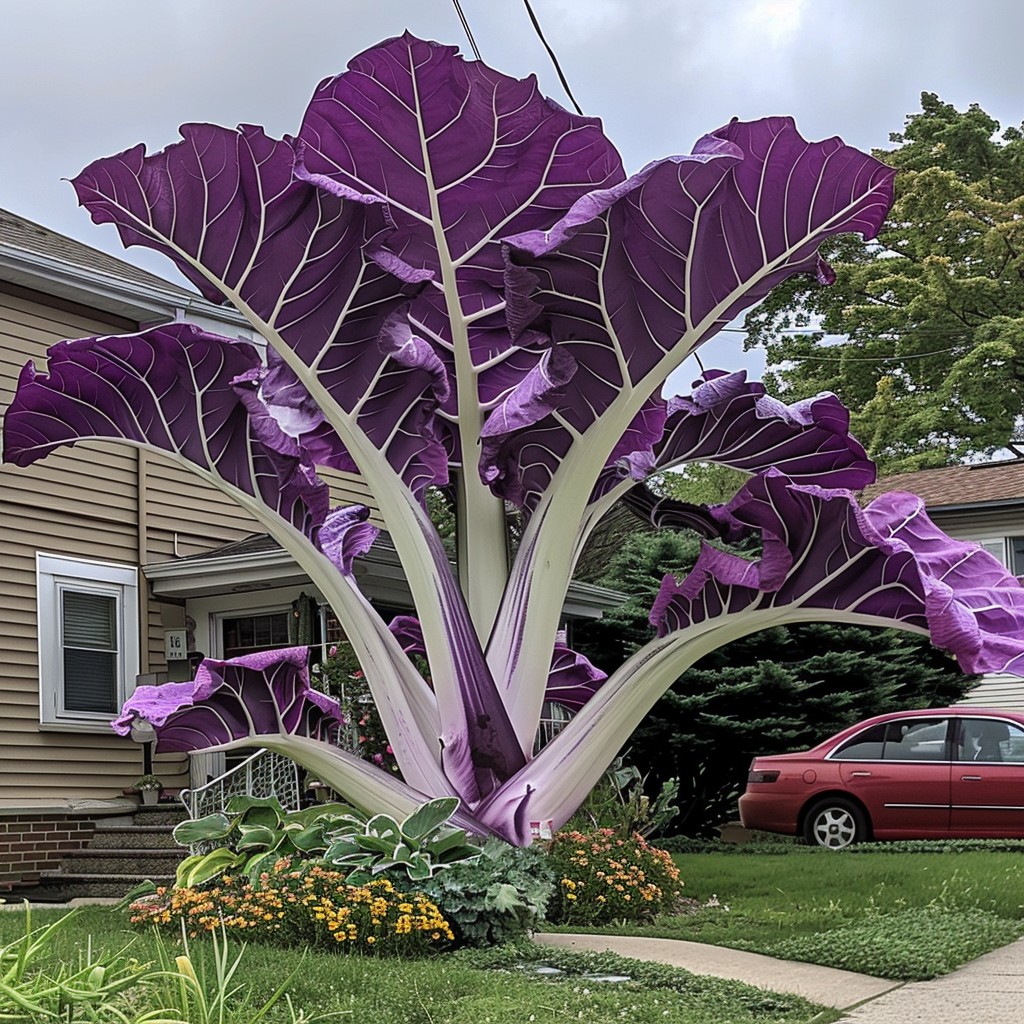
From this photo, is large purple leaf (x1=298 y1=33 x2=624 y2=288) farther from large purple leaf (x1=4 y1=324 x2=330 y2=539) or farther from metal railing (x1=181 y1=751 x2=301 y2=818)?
metal railing (x1=181 y1=751 x2=301 y2=818)

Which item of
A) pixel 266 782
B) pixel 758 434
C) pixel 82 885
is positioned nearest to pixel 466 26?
pixel 758 434

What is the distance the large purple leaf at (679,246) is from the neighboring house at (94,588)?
4332 millimetres

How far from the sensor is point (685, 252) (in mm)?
8602

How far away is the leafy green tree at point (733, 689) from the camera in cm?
1616

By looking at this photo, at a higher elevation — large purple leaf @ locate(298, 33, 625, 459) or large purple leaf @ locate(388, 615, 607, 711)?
large purple leaf @ locate(298, 33, 625, 459)

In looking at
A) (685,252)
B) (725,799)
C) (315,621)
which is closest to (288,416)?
(685,252)

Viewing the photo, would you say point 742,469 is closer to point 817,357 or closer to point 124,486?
point 124,486

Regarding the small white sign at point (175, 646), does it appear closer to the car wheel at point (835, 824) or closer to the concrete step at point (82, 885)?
the concrete step at point (82, 885)

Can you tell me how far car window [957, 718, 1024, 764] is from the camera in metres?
13.3

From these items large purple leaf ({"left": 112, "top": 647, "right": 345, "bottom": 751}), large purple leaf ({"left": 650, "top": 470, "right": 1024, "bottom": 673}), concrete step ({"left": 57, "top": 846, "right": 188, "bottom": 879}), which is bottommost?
concrete step ({"left": 57, "top": 846, "right": 188, "bottom": 879})

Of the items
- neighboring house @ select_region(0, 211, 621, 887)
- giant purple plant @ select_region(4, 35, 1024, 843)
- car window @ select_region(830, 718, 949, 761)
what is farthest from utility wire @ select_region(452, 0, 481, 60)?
car window @ select_region(830, 718, 949, 761)

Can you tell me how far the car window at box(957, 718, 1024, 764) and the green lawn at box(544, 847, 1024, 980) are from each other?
1.42 metres

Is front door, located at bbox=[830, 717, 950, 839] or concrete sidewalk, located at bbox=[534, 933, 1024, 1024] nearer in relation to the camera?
concrete sidewalk, located at bbox=[534, 933, 1024, 1024]

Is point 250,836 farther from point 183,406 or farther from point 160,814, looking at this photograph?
point 160,814
